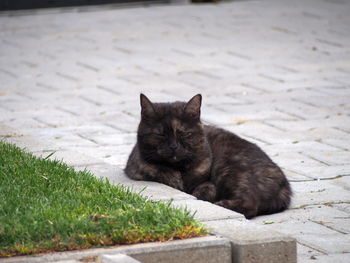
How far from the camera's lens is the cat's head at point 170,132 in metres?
6.09

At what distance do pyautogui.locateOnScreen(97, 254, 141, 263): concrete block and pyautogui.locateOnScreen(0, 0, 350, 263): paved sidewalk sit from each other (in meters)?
1.13

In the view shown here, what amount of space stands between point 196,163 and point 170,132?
286 mm

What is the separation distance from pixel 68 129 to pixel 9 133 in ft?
2.96

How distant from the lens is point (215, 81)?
10461 millimetres

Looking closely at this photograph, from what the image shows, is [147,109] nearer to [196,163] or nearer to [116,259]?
[196,163]

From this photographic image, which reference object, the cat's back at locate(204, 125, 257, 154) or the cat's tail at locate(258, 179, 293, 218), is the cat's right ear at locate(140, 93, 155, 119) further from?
the cat's tail at locate(258, 179, 293, 218)

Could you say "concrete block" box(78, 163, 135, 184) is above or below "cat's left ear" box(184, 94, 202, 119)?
below

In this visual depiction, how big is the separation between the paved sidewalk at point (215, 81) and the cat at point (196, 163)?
24cm

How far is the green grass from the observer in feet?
15.1

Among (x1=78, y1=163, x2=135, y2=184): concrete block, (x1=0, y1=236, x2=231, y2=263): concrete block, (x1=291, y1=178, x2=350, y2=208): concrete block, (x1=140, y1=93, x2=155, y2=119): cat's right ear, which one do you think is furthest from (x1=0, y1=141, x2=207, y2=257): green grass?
(x1=291, y1=178, x2=350, y2=208): concrete block

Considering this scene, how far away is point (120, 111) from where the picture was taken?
9.23 meters

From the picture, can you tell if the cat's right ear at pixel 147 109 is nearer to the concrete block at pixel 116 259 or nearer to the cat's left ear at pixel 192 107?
the cat's left ear at pixel 192 107

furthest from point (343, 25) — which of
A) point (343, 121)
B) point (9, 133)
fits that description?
point (9, 133)

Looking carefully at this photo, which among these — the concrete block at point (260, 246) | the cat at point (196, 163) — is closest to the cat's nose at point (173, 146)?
the cat at point (196, 163)
